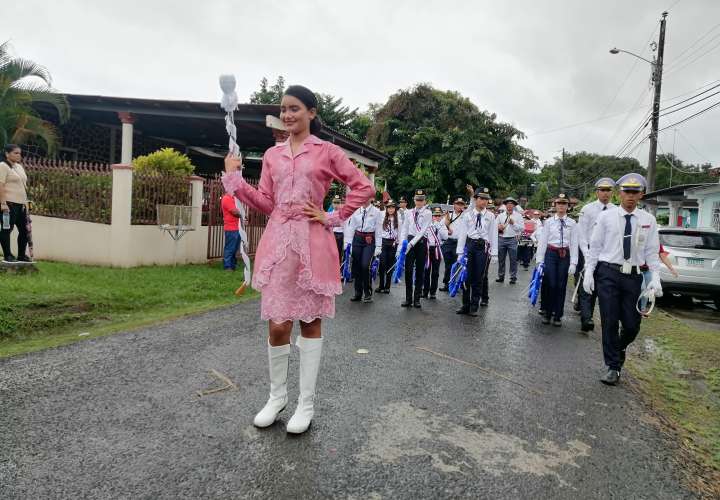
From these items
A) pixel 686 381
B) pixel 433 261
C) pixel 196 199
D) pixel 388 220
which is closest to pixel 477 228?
pixel 433 261

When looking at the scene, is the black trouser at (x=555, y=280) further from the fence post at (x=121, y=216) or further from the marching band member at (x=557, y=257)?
the fence post at (x=121, y=216)

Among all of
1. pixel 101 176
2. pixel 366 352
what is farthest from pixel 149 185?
pixel 366 352

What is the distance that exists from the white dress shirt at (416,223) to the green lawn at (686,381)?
3600 millimetres

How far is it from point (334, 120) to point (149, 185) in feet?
73.0

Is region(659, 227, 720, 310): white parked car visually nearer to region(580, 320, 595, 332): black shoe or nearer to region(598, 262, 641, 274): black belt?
region(580, 320, 595, 332): black shoe

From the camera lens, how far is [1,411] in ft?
11.0

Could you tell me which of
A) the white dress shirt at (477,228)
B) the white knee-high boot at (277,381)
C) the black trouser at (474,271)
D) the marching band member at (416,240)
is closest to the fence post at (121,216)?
the marching band member at (416,240)

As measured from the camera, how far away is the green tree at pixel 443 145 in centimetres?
2909

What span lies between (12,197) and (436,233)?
6.95 m

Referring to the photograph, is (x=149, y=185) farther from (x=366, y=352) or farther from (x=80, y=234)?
(x=366, y=352)

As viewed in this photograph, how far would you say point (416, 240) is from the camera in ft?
28.6

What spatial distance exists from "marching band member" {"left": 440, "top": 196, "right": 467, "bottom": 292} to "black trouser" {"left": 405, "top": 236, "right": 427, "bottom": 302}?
62.0 inches

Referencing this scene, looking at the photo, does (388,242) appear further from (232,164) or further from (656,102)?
(656,102)

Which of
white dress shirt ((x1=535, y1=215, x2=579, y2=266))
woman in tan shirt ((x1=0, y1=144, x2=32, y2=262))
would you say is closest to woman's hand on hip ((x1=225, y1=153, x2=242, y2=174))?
white dress shirt ((x1=535, y1=215, x2=579, y2=266))
